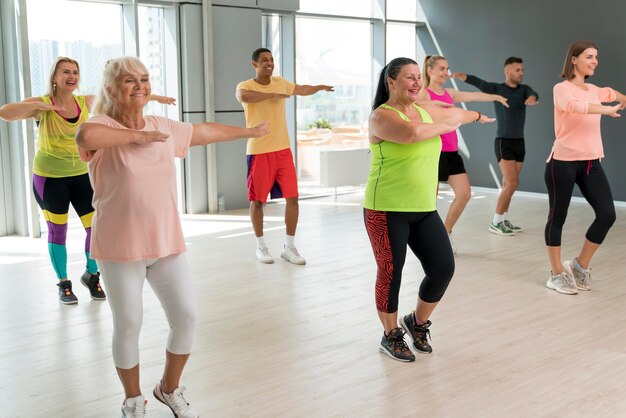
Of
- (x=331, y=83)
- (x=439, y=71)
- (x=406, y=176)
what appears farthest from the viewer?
(x=331, y=83)

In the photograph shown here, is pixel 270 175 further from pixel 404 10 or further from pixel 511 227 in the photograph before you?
pixel 404 10

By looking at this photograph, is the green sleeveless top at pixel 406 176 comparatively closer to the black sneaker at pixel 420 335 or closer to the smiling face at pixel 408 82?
the smiling face at pixel 408 82

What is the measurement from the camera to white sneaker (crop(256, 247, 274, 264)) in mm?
6059

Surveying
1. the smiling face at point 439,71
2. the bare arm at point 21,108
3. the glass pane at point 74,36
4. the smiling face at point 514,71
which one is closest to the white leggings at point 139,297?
the bare arm at point 21,108

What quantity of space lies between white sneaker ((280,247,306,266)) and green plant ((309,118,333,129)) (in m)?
4.52

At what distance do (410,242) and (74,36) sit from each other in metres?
5.44

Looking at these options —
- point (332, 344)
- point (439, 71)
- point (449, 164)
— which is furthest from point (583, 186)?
point (332, 344)

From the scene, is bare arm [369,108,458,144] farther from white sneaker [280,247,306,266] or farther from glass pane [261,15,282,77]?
glass pane [261,15,282,77]

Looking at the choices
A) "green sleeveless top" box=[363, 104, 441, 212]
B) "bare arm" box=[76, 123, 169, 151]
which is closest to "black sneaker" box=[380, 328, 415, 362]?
"green sleeveless top" box=[363, 104, 441, 212]

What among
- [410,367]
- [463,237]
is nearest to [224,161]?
[463,237]

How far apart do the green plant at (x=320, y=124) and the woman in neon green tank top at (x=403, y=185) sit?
6743 millimetres

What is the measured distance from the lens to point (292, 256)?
6.07 m

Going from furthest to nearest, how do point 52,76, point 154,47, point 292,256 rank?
point 154,47 < point 292,256 < point 52,76

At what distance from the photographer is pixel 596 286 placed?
17.2ft
